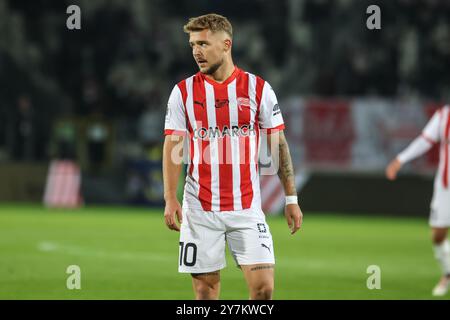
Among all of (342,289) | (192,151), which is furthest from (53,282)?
(192,151)

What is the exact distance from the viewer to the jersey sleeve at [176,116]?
628cm

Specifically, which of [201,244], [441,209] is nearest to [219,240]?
[201,244]

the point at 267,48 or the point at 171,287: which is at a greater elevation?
the point at 267,48

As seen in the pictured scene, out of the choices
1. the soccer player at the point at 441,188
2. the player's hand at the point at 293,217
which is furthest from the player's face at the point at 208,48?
the soccer player at the point at 441,188

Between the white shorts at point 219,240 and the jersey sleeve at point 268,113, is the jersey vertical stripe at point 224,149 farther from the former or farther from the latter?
the jersey sleeve at point 268,113

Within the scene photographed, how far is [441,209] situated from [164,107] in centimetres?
1360

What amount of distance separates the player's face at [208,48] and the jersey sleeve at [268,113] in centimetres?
37

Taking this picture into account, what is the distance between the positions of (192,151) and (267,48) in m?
18.0

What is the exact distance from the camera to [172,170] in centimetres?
623

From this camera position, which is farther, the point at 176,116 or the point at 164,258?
the point at 164,258

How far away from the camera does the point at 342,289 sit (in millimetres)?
9719

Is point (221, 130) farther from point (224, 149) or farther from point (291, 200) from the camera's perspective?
point (291, 200)

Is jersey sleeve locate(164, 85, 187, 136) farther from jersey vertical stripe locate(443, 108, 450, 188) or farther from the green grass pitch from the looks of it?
jersey vertical stripe locate(443, 108, 450, 188)
